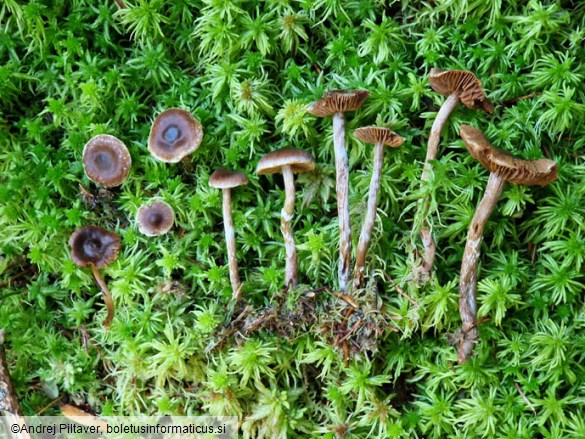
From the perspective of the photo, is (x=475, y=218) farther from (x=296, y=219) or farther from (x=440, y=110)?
(x=296, y=219)

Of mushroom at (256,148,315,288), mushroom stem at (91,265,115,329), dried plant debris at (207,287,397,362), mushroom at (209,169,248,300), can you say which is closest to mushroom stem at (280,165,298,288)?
mushroom at (256,148,315,288)

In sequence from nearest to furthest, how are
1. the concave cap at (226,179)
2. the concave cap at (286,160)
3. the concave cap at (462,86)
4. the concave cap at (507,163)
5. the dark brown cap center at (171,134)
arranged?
the concave cap at (507,163) < the concave cap at (462,86) < the concave cap at (286,160) < the concave cap at (226,179) < the dark brown cap center at (171,134)

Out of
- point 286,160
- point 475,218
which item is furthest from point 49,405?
point 475,218

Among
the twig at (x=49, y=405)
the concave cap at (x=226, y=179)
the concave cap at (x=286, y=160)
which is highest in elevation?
the concave cap at (x=286, y=160)

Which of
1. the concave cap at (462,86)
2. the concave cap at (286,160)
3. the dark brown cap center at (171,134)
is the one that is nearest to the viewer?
the concave cap at (462,86)

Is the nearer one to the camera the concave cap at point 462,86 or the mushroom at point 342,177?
the concave cap at point 462,86

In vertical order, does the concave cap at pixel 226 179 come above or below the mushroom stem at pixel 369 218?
above

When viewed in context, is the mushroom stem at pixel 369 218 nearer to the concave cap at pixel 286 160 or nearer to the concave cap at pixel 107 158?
the concave cap at pixel 286 160

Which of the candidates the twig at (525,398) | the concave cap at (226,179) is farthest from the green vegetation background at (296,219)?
the concave cap at (226,179)
